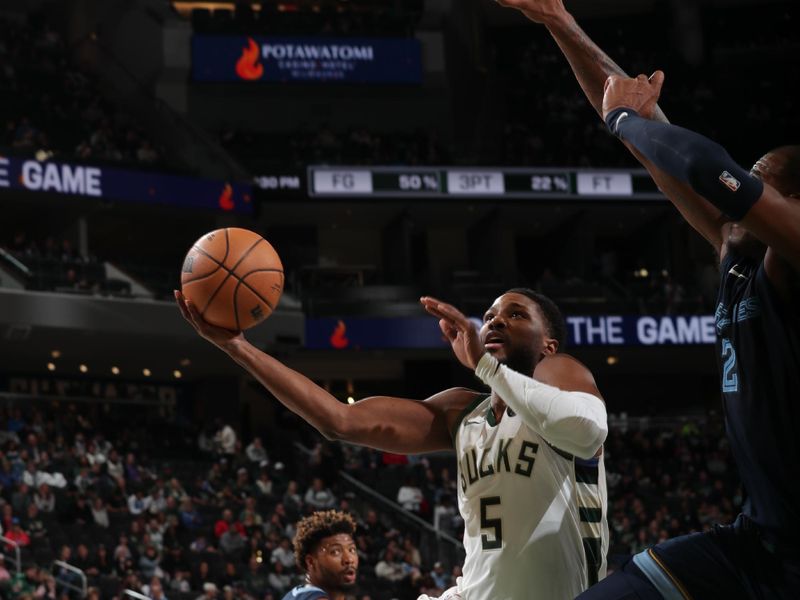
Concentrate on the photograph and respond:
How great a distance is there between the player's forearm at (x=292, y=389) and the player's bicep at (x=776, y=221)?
5.94 feet

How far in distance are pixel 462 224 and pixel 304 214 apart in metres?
4.66

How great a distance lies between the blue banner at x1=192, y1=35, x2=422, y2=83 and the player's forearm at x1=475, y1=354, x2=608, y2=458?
30558 millimetres

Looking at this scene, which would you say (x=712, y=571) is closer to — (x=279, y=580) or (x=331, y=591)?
(x=331, y=591)

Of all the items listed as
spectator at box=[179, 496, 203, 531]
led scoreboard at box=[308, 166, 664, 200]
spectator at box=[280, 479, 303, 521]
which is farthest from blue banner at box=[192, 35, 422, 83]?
spectator at box=[179, 496, 203, 531]

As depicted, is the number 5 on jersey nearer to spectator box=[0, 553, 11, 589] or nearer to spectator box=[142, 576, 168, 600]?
spectator box=[0, 553, 11, 589]

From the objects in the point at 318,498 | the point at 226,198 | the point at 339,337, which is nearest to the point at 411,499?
the point at 318,498

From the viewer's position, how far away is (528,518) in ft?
14.6

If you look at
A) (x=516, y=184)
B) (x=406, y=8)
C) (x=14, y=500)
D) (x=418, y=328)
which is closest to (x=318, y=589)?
(x=14, y=500)

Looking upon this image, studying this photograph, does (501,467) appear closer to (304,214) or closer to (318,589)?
(318,589)

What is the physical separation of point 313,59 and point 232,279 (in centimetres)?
3030

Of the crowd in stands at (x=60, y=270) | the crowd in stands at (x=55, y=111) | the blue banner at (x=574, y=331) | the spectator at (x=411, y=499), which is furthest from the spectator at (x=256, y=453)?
the crowd in stands at (x=55, y=111)

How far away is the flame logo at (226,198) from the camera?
29.9 meters

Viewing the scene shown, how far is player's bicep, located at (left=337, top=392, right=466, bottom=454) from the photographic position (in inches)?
183

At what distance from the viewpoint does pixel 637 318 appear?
101 feet
